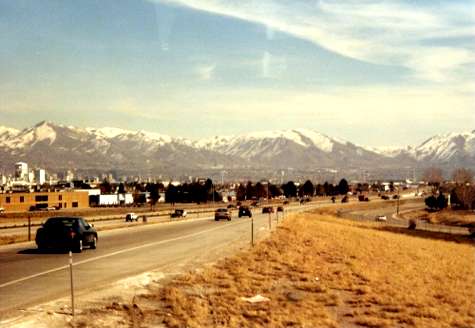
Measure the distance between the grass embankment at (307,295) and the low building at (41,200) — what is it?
127m

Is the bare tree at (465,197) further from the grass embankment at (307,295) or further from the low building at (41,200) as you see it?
the grass embankment at (307,295)

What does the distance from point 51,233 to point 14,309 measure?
44.1 ft

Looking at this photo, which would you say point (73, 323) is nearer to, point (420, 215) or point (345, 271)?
point (345, 271)

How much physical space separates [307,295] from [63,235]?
12.5 meters

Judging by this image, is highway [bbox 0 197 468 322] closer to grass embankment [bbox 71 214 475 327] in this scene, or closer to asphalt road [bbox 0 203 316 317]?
asphalt road [bbox 0 203 316 317]

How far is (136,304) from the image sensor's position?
1459cm

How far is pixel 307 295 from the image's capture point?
17.6 m

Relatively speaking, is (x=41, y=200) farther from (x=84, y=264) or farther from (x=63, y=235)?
(x=84, y=264)

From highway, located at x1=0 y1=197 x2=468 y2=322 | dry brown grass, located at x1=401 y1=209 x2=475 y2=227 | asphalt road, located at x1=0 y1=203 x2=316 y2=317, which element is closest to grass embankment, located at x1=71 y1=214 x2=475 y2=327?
highway, located at x1=0 y1=197 x2=468 y2=322

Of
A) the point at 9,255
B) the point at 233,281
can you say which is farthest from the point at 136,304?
the point at 9,255

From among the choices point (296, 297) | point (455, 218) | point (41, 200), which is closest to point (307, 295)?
point (296, 297)

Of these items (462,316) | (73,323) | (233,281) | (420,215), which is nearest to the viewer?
(73,323)

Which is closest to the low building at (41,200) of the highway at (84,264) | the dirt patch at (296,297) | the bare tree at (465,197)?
the bare tree at (465,197)

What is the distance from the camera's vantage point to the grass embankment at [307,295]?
550 inches
